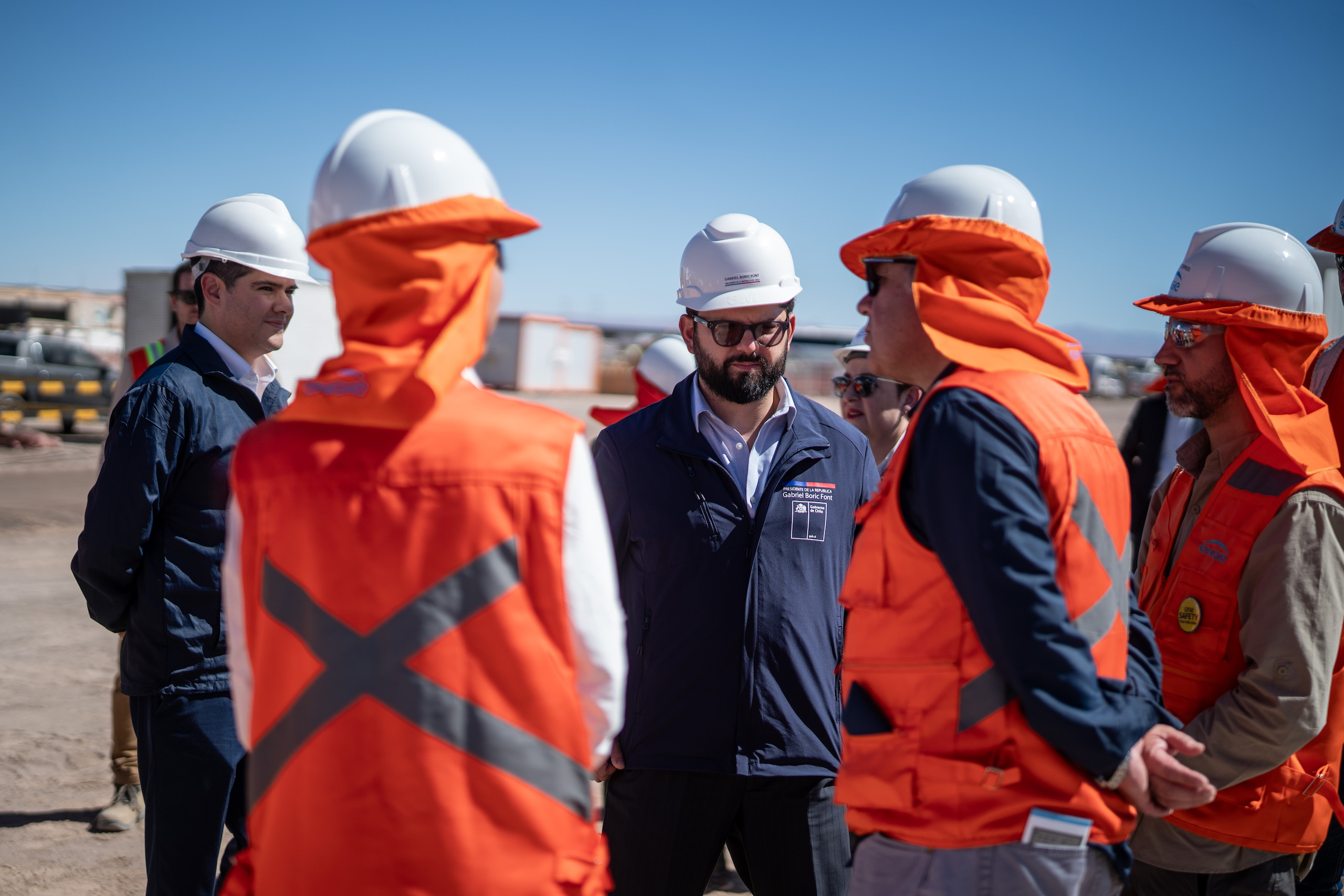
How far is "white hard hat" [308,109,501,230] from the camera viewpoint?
1767 millimetres

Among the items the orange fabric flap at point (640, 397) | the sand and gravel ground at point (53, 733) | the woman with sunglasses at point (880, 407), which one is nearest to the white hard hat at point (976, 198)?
the woman with sunglasses at point (880, 407)

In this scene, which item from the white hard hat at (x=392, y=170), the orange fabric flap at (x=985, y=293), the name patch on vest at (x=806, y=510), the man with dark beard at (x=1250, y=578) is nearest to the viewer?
the white hard hat at (x=392, y=170)

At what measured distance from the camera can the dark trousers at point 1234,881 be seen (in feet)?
8.76

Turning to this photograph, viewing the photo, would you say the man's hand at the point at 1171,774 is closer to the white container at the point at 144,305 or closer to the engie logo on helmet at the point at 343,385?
the engie logo on helmet at the point at 343,385

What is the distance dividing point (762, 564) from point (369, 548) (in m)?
1.59

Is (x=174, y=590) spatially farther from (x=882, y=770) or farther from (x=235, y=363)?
(x=882, y=770)

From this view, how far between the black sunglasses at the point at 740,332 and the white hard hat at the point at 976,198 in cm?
109

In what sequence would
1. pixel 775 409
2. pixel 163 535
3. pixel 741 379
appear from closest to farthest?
pixel 163 535 < pixel 741 379 < pixel 775 409

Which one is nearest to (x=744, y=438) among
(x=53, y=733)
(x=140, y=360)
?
(x=140, y=360)

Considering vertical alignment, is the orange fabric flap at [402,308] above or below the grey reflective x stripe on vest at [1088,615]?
above

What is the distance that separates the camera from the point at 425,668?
1.66m

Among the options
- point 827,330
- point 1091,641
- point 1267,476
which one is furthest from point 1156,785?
point 827,330

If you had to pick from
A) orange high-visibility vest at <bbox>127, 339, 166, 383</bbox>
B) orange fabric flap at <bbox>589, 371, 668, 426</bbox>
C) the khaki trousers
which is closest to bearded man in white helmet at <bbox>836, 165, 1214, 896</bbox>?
orange fabric flap at <bbox>589, 371, 668, 426</bbox>

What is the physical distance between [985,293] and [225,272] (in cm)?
262
